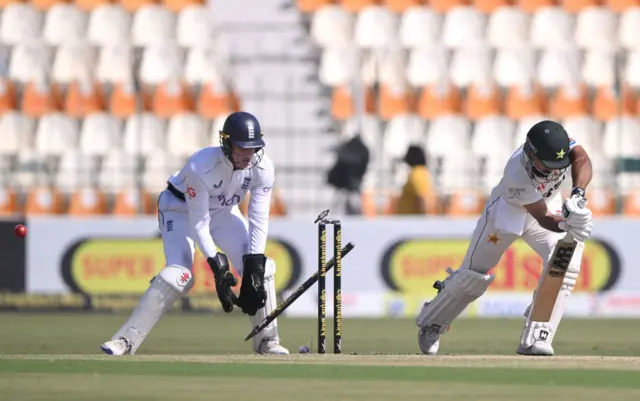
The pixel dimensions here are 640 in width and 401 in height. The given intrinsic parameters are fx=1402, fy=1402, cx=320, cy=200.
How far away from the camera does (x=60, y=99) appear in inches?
677

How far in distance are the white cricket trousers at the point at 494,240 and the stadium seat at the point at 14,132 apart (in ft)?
29.4

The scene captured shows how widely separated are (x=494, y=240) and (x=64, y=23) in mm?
10090

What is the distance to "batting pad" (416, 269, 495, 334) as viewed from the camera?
9.08 meters

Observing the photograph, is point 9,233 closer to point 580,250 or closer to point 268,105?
point 268,105

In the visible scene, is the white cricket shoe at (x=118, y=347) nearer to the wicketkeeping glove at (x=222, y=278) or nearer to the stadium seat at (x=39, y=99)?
the wicketkeeping glove at (x=222, y=278)

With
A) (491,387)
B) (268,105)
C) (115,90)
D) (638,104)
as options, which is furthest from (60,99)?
Result: (491,387)

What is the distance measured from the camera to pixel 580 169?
8.53 m

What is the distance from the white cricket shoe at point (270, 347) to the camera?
906cm

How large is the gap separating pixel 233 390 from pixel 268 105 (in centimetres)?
1020

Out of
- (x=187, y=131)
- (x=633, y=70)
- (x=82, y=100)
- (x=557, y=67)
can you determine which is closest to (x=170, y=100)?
(x=187, y=131)

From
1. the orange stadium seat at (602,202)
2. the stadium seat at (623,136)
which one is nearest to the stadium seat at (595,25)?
the stadium seat at (623,136)

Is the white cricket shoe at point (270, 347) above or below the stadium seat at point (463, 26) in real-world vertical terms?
below

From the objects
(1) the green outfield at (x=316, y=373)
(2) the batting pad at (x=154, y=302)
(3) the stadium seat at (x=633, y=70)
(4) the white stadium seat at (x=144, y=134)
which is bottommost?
(1) the green outfield at (x=316, y=373)

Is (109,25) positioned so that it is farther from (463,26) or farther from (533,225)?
(533,225)
